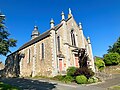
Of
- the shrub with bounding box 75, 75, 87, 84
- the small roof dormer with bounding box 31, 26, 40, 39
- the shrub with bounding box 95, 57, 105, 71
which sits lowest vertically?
the shrub with bounding box 75, 75, 87, 84

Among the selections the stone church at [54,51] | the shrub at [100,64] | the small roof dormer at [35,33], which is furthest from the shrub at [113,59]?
the small roof dormer at [35,33]

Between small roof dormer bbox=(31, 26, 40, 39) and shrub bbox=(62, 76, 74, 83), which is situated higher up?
small roof dormer bbox=(31, 26, 40, 39)

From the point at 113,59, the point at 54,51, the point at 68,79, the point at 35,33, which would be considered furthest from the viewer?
the point at 35,33

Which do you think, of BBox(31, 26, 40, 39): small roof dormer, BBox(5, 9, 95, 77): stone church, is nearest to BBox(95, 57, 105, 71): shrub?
BBox(5, 9, 95, 77): stone church

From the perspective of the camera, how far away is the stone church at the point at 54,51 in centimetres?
2841

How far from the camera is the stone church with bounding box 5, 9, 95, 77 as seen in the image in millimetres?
28406

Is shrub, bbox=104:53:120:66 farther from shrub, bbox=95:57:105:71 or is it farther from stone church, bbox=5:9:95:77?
stone church, bbox=5:9:95:77

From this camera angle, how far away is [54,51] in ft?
92.5

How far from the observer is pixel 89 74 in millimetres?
23609

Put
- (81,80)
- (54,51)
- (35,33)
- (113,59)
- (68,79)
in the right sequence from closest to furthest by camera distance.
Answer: (81,80) < (68,79) < (54,51) < (113,59) < (35,33)

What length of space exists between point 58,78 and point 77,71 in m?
3.23

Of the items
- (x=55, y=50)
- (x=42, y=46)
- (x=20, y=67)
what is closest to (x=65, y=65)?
(x=55, y=50)

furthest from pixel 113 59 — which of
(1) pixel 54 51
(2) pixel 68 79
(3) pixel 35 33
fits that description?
(3) pixel 35 33

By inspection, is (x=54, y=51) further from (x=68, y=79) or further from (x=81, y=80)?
(x=81, y=80)
